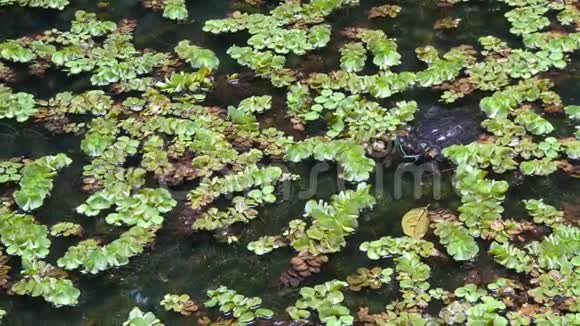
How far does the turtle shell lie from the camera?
6.27m

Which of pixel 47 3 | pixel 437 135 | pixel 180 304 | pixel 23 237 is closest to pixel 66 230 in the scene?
pixel 23 237

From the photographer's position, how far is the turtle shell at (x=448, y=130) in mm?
6270

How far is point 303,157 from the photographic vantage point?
6.14 m

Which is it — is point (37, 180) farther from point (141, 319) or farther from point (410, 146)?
point (410, 146)

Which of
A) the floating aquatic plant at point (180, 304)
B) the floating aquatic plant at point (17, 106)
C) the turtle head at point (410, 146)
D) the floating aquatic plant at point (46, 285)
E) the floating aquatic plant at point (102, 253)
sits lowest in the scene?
the floating aquatic plant at point (180, 304)

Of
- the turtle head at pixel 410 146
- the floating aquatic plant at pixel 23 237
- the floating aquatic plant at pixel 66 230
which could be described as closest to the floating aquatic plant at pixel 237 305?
the floating aquatic plant at pixel 66 230

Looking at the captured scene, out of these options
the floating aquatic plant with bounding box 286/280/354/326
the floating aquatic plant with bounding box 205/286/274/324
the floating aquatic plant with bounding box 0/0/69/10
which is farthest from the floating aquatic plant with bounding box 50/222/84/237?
the floating aquatic plant with bounding box 0/0/69/10

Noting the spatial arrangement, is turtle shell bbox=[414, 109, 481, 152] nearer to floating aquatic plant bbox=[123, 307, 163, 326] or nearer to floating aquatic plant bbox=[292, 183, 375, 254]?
floating aquatic plant bbox=[292, 183, 375, 254]

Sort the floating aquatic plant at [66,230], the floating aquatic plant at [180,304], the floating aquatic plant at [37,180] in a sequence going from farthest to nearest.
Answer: the floating aquatic plant at [37,180], the floating aquatic plant at [66,230], the floating aquatic plant at [180,304]

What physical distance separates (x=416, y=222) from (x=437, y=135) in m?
0.89

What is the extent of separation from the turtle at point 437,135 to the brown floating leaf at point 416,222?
0.57 meters

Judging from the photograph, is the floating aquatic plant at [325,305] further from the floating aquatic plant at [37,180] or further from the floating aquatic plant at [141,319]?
the floating aquatic plant at [37,180]

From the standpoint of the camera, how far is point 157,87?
275 inches

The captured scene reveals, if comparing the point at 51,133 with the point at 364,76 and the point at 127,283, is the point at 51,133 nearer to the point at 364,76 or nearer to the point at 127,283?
the point at 127,283
